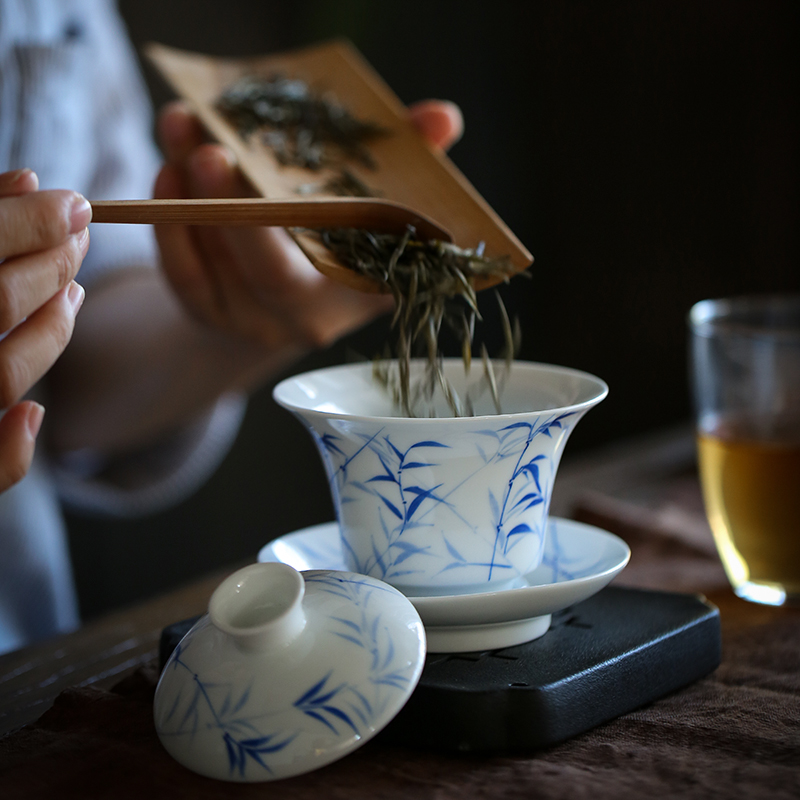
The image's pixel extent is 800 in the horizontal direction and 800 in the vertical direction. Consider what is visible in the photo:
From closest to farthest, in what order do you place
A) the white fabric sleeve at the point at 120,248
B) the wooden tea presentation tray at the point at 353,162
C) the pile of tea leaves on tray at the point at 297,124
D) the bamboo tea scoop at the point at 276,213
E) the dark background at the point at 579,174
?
the bamboo tea scoop at the point at 276,213 → the wooden tea presentation tray at the point at 353,162 → the pile of tea leaves on tray at the point at 297,124 → the white fabric sleeve at the point at 120,248 → the dark background at the point at 579,174

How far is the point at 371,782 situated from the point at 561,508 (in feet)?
2.41

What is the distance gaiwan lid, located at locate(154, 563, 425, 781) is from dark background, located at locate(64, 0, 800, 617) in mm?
2132

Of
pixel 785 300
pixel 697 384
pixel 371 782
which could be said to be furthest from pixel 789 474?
pixel 371 782

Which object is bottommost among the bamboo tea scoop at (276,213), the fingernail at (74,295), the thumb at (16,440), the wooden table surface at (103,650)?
the wooden table surface at (103,650)

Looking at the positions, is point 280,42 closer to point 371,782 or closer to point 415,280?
point 415,280

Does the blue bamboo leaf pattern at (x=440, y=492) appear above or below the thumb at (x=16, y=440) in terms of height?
below

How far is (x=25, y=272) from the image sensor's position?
588 millimetres

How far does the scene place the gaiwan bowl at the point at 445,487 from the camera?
61 cm

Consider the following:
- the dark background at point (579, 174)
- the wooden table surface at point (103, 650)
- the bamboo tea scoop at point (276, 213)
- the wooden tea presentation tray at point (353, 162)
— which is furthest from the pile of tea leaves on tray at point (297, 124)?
the dark background at point (579, 174)

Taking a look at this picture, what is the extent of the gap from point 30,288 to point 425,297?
0.30 meters

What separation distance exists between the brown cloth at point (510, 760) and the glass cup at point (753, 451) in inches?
7.2

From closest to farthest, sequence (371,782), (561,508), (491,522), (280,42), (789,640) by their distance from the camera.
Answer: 1. (371,782)
2. (491,522)
3. (789,640)
4. (561,508)
5. (280,42)

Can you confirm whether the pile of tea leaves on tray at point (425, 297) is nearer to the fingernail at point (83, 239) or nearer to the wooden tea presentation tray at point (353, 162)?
the wooden tea presentation tray at point (353, 162)

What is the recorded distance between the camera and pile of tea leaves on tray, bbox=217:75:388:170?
104 cm
